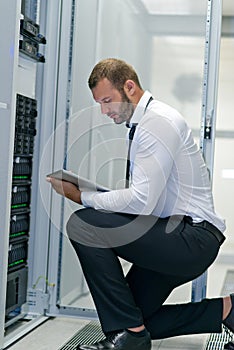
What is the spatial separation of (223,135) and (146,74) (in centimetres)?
50

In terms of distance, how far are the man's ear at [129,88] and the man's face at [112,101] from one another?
17mm

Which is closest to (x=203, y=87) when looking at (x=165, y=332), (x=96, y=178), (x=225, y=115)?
(x=225, y=115)

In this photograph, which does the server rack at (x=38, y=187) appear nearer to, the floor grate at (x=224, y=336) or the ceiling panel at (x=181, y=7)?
the ceiling panel at (x=181, y=7)

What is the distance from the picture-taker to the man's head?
2.84 metres

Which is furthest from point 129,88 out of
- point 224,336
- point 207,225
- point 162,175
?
point 224,336

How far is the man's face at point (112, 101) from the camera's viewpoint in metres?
2.84

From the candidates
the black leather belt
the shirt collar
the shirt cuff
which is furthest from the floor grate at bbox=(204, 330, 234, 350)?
the shirt collar

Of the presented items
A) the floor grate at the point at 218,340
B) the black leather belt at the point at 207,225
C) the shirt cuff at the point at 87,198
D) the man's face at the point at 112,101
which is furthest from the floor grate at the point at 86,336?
the man's face at the point at 112,101

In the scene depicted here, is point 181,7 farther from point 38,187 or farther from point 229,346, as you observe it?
point 229,346

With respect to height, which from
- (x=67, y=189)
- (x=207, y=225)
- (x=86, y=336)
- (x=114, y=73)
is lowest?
(x=86, y=336)

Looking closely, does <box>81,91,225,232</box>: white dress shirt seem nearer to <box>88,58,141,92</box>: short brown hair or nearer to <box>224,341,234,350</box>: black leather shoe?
<box>88,58,141,92</box>: short brown hair

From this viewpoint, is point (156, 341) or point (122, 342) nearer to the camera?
point (122, 342)

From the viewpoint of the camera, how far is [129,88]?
2855 millimetres

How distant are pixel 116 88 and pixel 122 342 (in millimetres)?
999
